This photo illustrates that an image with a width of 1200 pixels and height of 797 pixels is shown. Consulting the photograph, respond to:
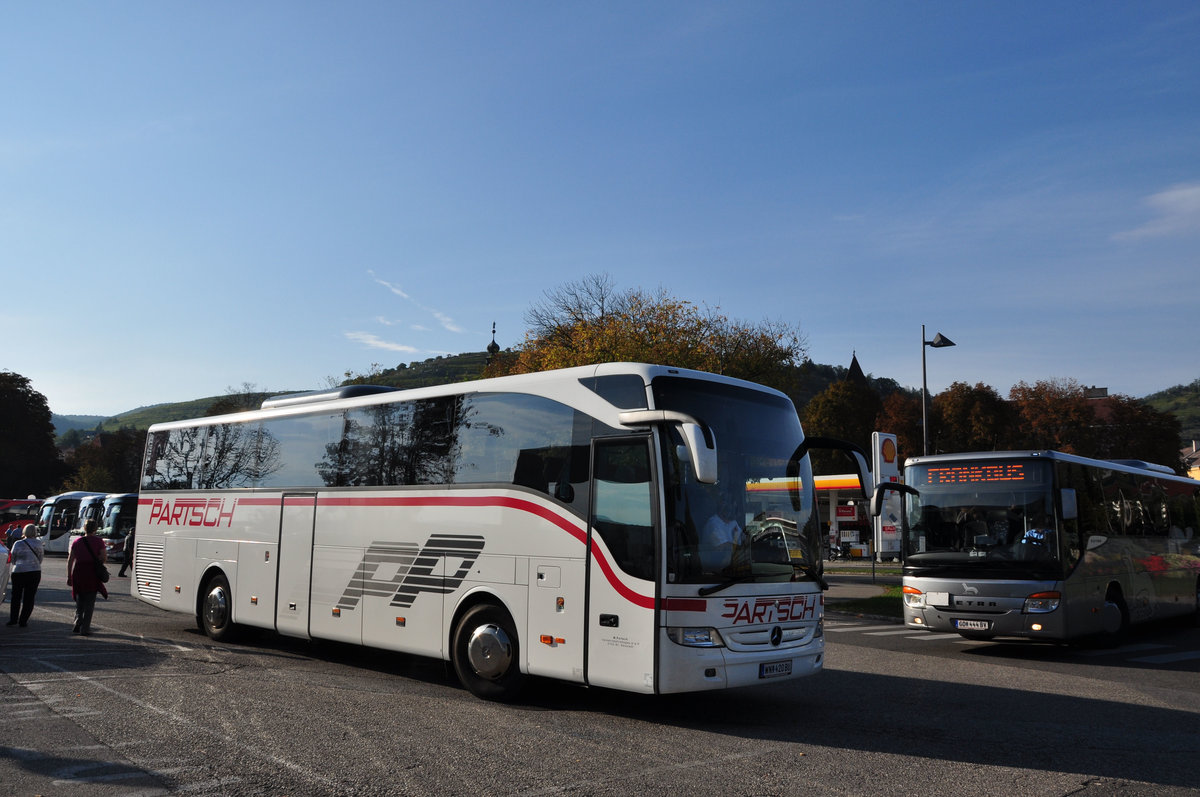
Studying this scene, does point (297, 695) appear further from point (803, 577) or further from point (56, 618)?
point (56, 618)

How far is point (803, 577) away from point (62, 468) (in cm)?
9329

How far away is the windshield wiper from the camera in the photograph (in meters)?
8.03

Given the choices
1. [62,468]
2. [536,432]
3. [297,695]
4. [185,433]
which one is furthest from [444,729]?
[62,468]

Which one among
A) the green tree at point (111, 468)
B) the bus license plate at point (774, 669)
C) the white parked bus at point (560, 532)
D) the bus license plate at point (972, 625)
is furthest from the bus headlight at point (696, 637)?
the green tree at point (111, 468)

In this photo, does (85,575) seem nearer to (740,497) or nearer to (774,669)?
(740,497)

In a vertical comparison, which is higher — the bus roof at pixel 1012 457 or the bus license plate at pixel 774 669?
the bus roof at pixel 1012 457

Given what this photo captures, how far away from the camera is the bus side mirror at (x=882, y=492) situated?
11.4 metres

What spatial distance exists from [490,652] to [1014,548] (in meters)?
8.24

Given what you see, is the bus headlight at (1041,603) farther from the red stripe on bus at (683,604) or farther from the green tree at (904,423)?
the green tree at (904,423)

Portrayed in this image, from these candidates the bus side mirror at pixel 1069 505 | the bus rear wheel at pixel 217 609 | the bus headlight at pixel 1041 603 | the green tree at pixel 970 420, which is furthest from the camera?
the green tree at pixel 970 420

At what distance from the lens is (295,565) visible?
12.4m

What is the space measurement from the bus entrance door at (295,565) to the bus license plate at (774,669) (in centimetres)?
632

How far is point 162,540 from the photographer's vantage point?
50.8 ft

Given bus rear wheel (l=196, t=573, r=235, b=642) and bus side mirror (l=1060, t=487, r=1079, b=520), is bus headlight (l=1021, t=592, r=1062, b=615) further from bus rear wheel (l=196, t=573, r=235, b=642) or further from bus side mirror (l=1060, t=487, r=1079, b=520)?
bus rear wheel (l=196, t=573, r=235, b=642)
